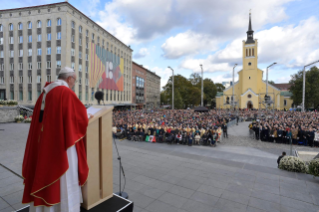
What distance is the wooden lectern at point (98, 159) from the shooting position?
2.85m

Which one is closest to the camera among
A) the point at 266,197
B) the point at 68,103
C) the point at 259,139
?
the point at 68,103

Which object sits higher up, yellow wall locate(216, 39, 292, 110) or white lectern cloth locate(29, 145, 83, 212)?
yellow wall locate(216, 39, 292, 110)

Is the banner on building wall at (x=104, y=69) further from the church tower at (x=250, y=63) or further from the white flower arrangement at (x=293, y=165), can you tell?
the church tower at (x=250, y=63)

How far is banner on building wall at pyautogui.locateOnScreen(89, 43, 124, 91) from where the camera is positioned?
125 feet

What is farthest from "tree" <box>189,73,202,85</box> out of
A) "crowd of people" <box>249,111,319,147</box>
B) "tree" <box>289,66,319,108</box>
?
"crowd of people" <box>249,111,319,147</box>

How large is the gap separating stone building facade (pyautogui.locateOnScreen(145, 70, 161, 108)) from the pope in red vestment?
73.4m

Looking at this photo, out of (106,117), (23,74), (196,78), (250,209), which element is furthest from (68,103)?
(196,78)

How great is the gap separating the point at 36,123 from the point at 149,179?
462 centimetres

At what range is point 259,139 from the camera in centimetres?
1669

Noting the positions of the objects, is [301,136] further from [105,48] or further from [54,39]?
[105,48]

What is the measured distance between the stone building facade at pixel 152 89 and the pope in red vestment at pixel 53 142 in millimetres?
73353

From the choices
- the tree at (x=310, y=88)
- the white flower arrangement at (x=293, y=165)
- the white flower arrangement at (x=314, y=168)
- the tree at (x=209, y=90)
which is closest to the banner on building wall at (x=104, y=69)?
the white flower arrangement at (x=293, y=165)

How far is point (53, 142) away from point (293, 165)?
858 centimetres

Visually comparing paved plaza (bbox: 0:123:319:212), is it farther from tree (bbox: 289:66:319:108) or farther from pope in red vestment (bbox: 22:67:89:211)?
tree (bbox: 289:66:319:108)
